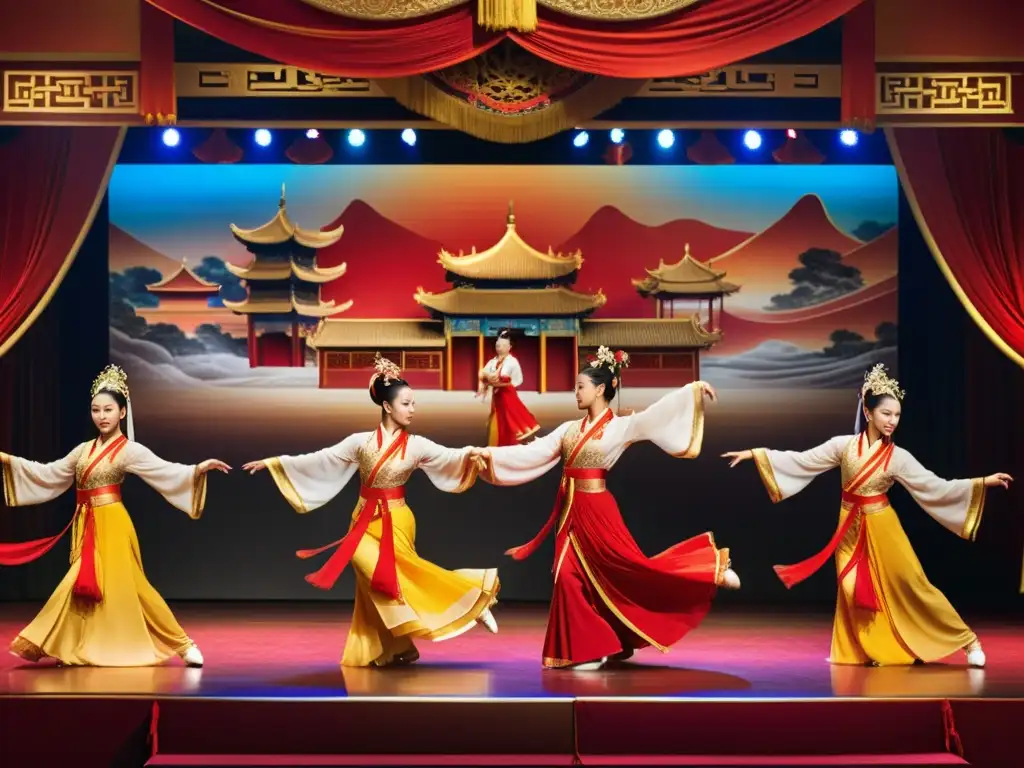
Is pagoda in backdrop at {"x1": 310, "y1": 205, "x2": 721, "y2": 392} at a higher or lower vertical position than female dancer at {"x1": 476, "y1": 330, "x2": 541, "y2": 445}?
higher

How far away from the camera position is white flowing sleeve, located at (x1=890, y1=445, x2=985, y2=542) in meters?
5.81

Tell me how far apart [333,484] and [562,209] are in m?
2.44

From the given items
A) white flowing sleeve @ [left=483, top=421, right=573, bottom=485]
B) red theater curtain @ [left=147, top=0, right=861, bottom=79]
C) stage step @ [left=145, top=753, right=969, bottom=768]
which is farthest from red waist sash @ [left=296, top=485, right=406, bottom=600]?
red theater curtain @ [left=147, top=0, right=861, bottom=79]

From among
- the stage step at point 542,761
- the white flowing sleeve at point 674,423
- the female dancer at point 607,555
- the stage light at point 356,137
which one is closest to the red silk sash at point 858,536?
the female dancer at point 607,555

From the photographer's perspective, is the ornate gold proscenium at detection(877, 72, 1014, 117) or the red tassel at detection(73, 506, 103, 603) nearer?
the red tassel at detection(73, 506, 103, 603)

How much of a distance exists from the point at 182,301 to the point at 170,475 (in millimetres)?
2073

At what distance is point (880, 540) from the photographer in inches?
226

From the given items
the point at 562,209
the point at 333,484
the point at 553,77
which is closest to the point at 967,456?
the point at 562,209

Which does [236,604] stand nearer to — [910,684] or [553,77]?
[553,77]

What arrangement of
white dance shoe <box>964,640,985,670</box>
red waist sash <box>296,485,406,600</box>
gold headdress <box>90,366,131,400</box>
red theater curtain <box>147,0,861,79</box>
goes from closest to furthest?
red waist sash <box>296,485,406,600</box> < white dance shoe <box>964,640,985,670</box> < gold headdress <box>90,366,131,400</box> < red theater curtain <box>147,0,861,79</box>

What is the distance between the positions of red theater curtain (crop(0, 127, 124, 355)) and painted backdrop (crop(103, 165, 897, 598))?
2.19 ft

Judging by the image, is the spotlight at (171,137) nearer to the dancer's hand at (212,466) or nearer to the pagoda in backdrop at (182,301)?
the pagoda in backdrop at (182,301)

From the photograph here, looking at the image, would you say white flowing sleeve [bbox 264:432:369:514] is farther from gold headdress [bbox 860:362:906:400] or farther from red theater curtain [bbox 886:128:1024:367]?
red theater curtain [bbox 886:128:1024:367]

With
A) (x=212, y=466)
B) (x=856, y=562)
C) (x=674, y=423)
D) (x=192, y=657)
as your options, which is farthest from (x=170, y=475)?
(x=856, y=562)
